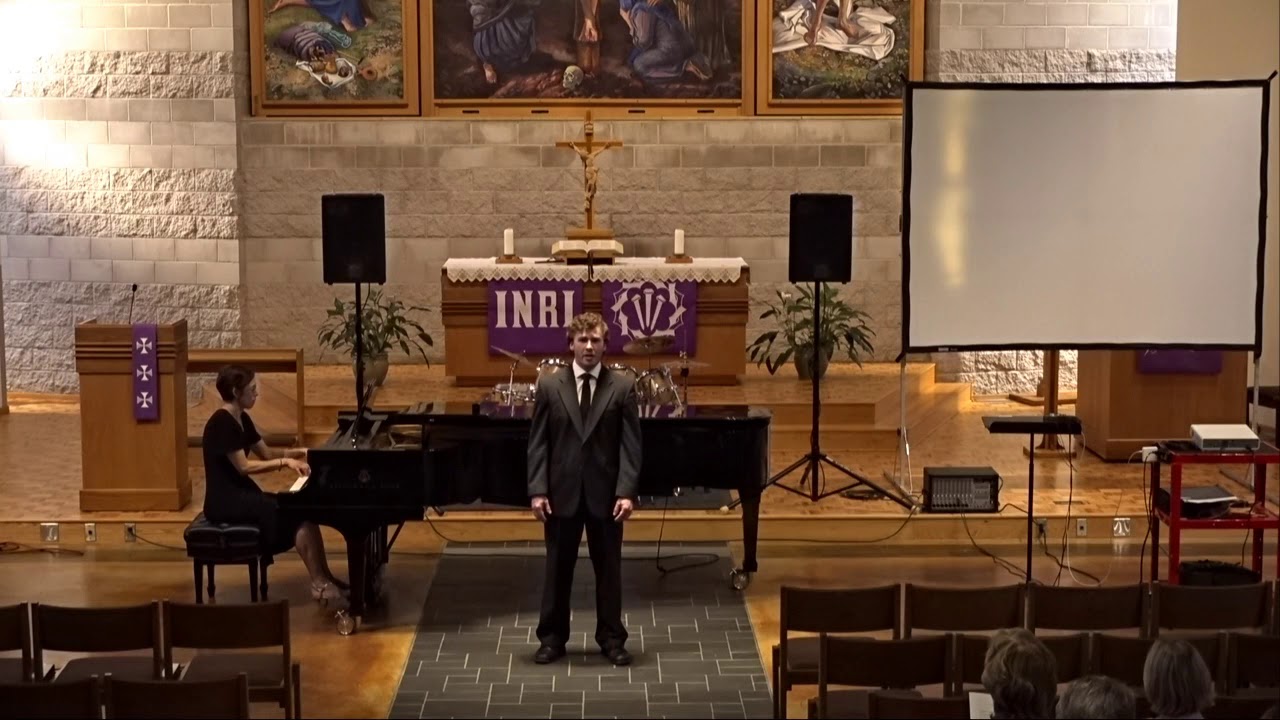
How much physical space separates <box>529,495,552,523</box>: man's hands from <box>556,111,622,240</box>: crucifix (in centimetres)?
571

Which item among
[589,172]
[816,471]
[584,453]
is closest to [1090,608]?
[584,453]

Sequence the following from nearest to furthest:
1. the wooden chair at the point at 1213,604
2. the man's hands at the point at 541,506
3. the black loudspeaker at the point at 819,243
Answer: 1. the wooden chair at the point at 1213,604
2. the man's hands at the point at 541,506
3. the black loudspeaker at the point at 819,243

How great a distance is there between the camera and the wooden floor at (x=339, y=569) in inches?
313

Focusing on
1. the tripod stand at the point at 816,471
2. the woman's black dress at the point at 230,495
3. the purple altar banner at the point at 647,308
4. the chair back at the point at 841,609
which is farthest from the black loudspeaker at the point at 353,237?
the chair back at the point at 841,609

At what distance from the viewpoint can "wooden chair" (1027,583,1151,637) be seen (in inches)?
261

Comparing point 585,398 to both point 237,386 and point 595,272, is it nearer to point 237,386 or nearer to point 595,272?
point 237,386

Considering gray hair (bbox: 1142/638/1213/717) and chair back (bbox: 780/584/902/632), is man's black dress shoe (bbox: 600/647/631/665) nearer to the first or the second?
chair back (bbox: 780/584/902/632)

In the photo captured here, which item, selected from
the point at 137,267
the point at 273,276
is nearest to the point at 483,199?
the point at 273,276

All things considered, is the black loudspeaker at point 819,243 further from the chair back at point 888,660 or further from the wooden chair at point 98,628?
the wooden chair at point 98,628

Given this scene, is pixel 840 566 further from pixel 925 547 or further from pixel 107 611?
pixel 107 611

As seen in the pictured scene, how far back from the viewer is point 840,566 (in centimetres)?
965

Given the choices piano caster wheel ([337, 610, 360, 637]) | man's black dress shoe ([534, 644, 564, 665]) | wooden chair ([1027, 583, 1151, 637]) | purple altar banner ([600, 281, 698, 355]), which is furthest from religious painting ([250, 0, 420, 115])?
wooden chair ([1027, 583, 1151, 637])

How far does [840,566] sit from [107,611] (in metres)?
4.62

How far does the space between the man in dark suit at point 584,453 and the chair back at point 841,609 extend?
4.41 feet
